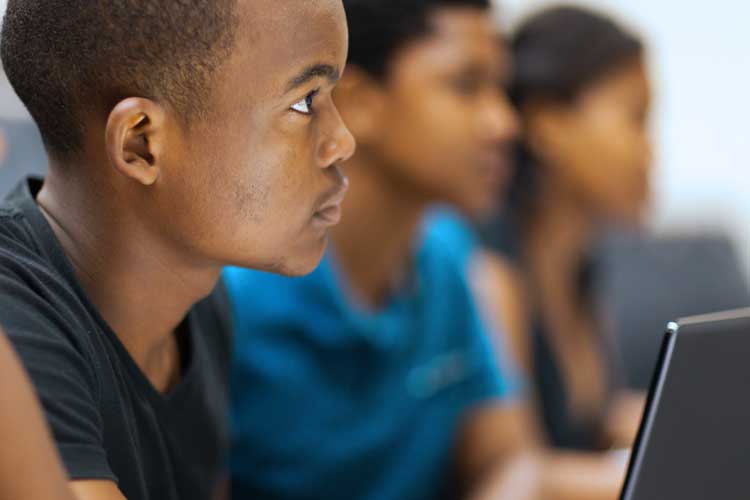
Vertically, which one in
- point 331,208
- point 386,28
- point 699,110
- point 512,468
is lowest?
point 512,468

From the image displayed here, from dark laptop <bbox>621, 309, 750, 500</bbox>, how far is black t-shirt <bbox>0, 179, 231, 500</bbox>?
303mm

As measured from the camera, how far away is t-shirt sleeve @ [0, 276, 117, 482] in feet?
1.84

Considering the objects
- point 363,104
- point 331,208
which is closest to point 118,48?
point 331,208

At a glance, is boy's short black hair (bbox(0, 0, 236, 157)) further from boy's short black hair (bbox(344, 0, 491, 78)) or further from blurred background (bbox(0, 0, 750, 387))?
blurred background (bbox(0, 0, 750, 387))

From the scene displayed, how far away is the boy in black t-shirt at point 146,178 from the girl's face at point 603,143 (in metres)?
1.07

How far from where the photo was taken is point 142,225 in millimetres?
684

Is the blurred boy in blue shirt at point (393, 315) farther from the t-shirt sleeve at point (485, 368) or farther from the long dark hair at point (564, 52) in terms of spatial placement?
the long dark hair at point (564, 52)

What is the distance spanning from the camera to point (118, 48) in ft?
2.06

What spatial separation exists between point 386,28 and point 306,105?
2.08 ft

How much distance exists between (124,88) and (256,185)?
0.32 ft

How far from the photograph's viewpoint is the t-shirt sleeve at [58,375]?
560 mm

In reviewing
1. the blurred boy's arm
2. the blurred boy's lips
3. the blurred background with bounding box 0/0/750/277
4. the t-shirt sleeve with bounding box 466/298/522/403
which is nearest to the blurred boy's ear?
the blurred boy's lips

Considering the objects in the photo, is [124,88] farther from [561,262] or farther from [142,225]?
[561,262]

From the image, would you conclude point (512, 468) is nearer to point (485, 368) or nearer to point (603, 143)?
point (485, 368)
